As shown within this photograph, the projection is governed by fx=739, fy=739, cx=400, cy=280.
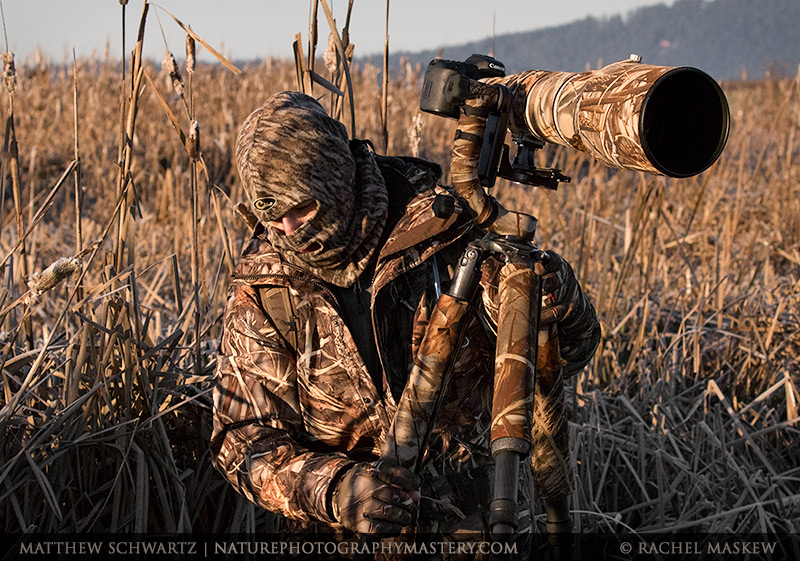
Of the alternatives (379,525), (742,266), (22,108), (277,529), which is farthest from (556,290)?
(22,108)

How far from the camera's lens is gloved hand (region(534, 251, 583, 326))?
3.91 feet

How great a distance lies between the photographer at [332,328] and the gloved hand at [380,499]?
0.14 meters

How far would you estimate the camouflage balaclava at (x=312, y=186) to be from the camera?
154 cm

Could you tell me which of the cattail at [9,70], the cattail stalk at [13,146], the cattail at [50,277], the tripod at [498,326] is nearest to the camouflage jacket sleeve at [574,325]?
the tripod at [498,326]

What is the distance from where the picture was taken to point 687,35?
91750 millimetres

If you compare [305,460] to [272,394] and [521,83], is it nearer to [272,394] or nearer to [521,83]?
[272,394]

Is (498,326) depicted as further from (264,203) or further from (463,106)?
(264,203)

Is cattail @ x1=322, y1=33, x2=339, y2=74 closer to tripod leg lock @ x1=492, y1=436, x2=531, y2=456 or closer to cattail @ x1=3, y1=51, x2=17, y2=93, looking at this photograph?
cattail @ x1=3, y1=51, x2=17, y2=93

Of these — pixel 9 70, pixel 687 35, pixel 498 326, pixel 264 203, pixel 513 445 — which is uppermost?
pixel 687 35

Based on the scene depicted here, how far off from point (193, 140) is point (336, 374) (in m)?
0.66

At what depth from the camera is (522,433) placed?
1.05m

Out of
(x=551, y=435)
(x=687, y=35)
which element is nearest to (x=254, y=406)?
(x=551, y=435)

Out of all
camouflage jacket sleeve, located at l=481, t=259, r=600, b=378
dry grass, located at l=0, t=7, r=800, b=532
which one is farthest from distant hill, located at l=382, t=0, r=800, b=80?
camouflage jacket sleeve, located at l=481, t=259, r=600, b=378

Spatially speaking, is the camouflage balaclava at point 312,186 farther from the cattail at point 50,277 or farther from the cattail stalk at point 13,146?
the cattail stalk at point 13,146
